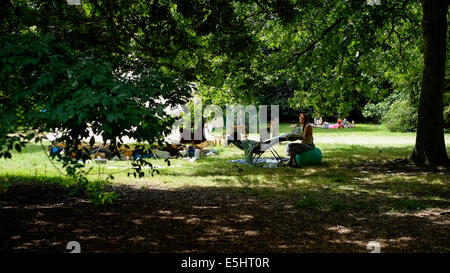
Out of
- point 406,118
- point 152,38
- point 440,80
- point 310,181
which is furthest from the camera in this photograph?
point 406,118

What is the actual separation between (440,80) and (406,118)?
13494 millimetres

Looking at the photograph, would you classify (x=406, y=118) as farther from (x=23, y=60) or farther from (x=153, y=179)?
(x=23, y=60)

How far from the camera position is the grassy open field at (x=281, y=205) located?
170 inches

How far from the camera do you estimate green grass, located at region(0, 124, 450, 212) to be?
630cm

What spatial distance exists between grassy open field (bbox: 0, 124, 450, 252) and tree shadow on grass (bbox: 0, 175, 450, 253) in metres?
0.01

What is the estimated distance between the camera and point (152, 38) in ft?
21.9

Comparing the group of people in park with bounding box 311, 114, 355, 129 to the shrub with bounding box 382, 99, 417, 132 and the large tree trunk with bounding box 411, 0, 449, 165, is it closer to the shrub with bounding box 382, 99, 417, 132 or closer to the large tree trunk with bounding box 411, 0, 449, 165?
the shrub with bounding box 382, 99, 417, 132

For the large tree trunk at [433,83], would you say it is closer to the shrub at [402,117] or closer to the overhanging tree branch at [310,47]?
the overhanging tree branch at [310,47]

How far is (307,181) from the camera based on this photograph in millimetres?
8359

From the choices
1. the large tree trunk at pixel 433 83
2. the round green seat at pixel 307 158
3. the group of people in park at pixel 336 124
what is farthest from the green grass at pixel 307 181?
the group of people in park at pixel 336 124

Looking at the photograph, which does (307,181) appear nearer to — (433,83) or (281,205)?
(281,205)

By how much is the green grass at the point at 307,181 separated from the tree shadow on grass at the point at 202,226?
585 mm

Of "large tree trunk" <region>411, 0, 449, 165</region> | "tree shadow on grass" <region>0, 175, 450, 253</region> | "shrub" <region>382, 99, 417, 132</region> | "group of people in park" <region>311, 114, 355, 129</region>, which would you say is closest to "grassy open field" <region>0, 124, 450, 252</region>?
"tree shadow on grass" <region>0, 175, 450, 253</region>

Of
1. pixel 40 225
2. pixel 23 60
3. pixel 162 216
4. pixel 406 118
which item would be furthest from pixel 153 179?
pixel 406 118
